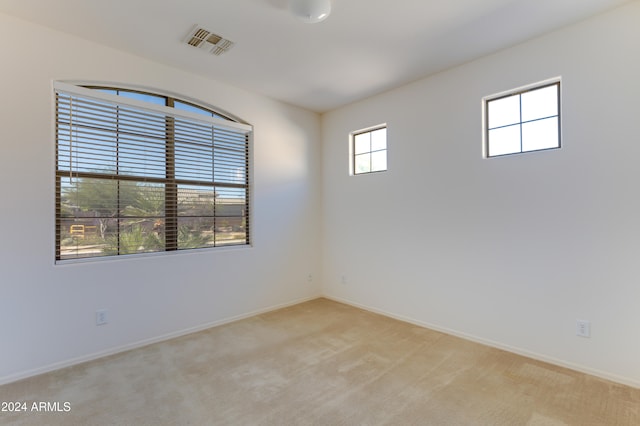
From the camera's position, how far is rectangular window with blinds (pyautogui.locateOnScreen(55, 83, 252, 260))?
259 centimetres

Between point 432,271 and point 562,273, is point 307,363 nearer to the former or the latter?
point 432,271

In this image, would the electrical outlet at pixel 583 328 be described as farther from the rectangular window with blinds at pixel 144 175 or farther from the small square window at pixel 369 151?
the rectangular window with blinds at pixel 144 175

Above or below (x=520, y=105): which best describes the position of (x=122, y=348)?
below

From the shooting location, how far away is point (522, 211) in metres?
2.66

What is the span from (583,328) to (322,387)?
2.15 m

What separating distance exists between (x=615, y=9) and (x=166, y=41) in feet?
11.9

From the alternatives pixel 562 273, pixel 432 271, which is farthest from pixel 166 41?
pixel 562 273

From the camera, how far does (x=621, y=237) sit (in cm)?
222

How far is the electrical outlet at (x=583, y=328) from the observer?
92.4 inches

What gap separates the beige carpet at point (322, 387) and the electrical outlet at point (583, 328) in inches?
12.6

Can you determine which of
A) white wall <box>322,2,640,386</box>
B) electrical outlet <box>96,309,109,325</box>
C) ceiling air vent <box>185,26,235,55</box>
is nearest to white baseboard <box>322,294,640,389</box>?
white wall <box>322,2,640,386</box>

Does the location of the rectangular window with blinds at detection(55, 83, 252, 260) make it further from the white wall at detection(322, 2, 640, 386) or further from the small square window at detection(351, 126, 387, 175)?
the white wall at detection(322, 2, 640, 386)

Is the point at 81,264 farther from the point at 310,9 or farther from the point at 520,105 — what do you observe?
the point at 520,105

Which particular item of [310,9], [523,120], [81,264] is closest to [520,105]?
[523,120]
